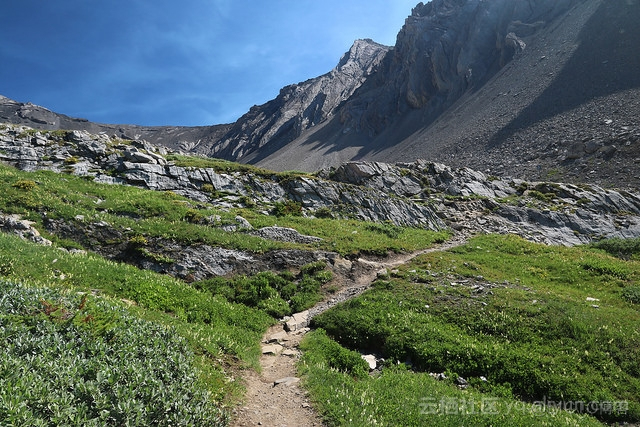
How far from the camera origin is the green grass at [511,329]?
9.82 metres

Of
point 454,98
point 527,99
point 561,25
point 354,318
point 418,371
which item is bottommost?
point 418,371

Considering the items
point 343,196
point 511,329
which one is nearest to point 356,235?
point 343,196

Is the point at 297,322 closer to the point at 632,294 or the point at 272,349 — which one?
the point at 272,349

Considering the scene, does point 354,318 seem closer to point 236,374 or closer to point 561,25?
point 236,374

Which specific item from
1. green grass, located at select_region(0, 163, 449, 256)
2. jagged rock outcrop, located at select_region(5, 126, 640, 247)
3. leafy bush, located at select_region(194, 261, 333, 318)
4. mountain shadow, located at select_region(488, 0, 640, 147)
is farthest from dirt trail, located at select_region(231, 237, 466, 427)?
mountain shadow, located at select_region(488, 0, 640, 147)

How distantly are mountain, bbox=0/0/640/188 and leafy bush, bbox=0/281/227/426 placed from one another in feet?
254

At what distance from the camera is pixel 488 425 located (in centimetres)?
782

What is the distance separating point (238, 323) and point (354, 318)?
483 cm

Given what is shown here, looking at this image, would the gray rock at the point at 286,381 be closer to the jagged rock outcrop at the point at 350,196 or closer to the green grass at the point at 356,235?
the green grass at the point at 356,235

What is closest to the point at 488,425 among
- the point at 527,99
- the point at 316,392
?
the point at 316,392

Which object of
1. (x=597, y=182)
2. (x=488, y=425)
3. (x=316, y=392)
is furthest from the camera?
(x=597, y=182)

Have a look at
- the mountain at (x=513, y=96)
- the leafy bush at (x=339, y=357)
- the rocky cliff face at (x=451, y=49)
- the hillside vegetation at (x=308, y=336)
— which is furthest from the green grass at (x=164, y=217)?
the rocky cliff face at (x=451, y=49)

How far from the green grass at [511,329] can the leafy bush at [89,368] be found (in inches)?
288

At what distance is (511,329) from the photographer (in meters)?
12.2
